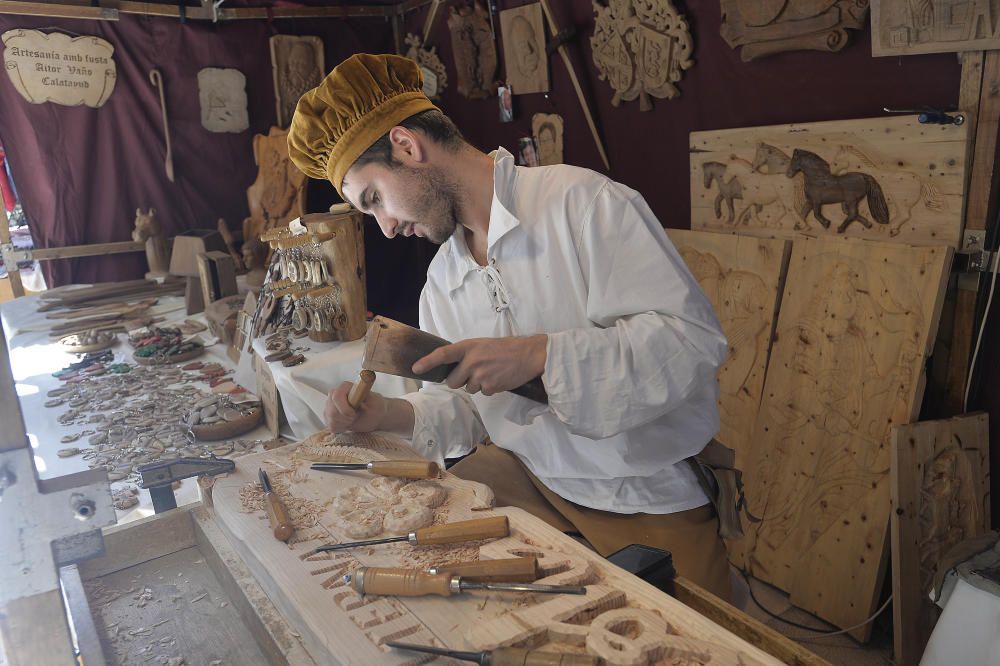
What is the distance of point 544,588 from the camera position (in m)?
1.20

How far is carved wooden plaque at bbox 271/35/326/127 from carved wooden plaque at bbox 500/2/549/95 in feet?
6.22

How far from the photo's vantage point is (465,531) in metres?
1.40

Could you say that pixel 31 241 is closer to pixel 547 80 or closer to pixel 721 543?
pixel 547 80

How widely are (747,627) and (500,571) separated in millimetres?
406

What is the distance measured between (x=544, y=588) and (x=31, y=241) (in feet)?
17.2

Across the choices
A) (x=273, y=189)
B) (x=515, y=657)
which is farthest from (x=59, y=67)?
(x=515, y=657)

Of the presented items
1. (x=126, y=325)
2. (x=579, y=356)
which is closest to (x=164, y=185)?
Answer: (x=126, y=325)

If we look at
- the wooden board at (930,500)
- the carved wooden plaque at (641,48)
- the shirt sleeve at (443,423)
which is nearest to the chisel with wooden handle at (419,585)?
the shirt sleeve at (443,423)

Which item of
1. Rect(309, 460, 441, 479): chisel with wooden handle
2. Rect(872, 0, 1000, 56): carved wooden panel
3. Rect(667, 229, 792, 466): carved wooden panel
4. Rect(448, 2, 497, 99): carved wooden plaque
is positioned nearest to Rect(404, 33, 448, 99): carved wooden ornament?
Rect(448, 2, 497, 99): carved wooden plaque

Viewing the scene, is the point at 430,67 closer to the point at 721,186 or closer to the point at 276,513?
the point at 721,186

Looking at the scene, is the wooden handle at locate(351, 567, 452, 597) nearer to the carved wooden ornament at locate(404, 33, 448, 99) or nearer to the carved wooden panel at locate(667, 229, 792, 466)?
the carved wooden panel at locate(667, 229, 792, 466)

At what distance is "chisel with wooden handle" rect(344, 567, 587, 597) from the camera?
3.98 feet

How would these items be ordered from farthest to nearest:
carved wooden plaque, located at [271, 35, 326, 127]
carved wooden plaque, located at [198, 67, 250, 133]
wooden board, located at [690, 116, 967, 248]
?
carved wooden plaque, located at [271, 35, 326, 127]
carved wooden plaque, located at [198, 67, 250, 133]
wooden board, located at [690, 116, 967, 248]

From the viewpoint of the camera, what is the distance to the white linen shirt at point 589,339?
62.9 inches
